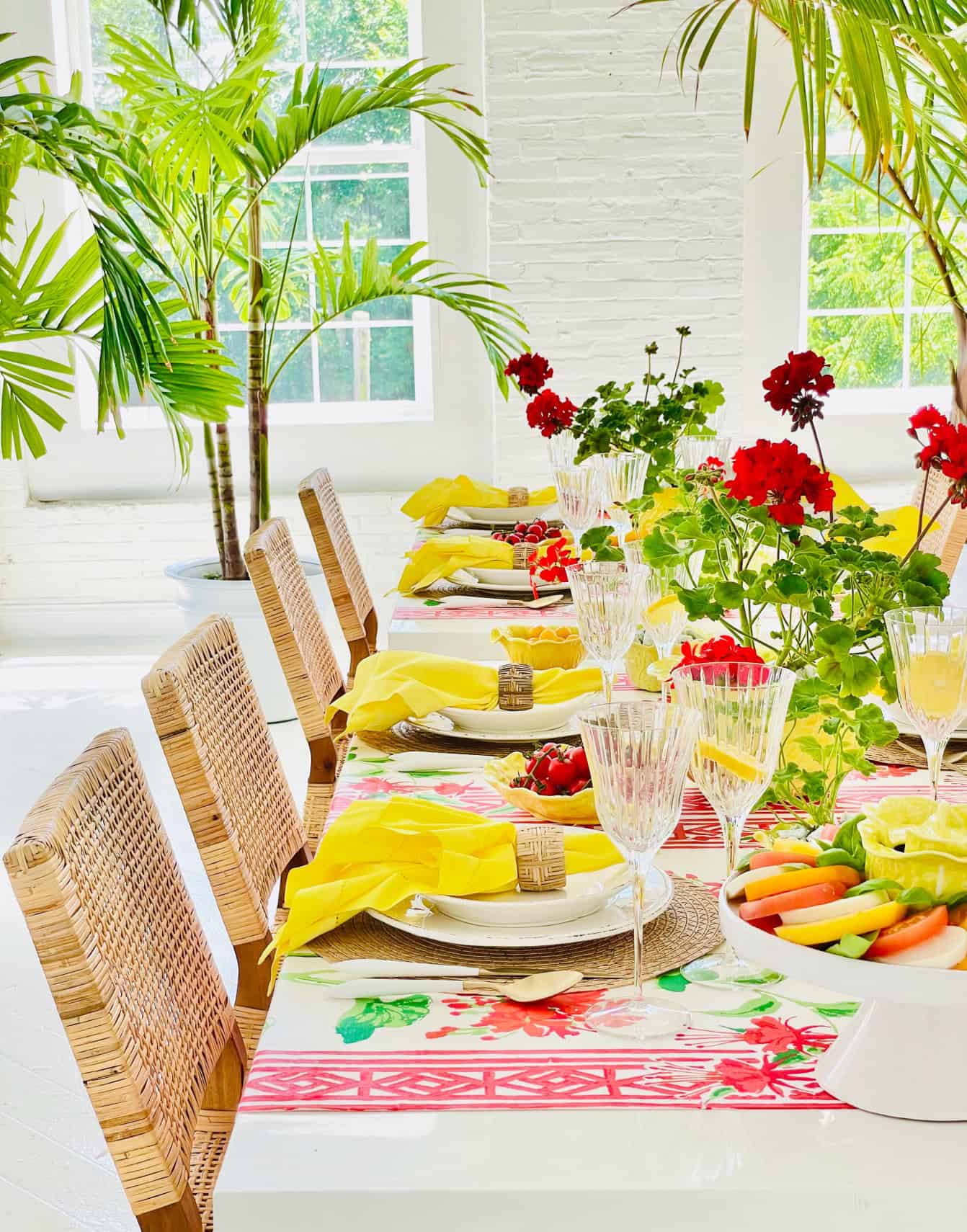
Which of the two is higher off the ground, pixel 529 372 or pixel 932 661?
pixel 529 372

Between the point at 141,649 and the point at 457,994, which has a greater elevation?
the point at 457,994

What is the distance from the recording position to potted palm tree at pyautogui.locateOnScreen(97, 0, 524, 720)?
3525 mm

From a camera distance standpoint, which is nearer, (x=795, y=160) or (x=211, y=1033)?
(x=211, y=1033)

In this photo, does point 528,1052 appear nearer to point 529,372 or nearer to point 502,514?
point 529,372

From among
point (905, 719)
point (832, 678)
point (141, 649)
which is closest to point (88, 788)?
point (832, 678)

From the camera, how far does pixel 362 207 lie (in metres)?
4.94

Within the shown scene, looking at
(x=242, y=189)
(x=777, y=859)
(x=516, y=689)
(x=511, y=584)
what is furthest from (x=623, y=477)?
(x=242, y=189)

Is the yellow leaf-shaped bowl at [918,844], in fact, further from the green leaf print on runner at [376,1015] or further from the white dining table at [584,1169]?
the green leaf print on runner at [376,1015]

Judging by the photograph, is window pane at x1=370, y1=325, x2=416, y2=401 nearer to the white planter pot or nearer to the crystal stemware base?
the white planter pot

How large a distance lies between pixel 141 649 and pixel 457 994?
403 cm

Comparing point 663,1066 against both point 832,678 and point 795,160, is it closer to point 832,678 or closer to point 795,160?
point 832,678

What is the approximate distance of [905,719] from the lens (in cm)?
163

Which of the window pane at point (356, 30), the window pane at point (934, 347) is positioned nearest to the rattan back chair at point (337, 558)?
the window pane at point (356, 30)

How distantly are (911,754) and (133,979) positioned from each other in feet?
2.91
